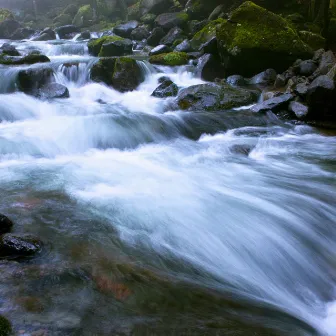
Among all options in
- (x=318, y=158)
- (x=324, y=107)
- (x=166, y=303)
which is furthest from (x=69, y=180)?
(x=324, y=107)

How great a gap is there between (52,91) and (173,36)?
33.8 feet

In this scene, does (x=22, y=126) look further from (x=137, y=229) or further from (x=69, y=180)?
(x=137, y=229)

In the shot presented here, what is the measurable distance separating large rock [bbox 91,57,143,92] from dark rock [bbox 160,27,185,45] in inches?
284

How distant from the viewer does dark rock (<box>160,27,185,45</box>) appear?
17956mm

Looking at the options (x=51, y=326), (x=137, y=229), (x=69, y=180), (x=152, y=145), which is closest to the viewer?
(x=51, y=326)

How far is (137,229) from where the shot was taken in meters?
3.88

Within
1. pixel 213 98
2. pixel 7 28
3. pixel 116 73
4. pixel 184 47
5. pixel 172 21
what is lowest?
pixel 213 98

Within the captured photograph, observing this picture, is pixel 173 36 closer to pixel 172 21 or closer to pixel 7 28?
pixel 172 21

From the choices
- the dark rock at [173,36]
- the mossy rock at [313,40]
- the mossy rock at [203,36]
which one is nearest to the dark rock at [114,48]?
the dark rock at [173,36]

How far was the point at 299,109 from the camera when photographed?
812 centimetres

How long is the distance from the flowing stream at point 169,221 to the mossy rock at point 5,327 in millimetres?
137

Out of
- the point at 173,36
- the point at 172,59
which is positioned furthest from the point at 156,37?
the point at 172,59

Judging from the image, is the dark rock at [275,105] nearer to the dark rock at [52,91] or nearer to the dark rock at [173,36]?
the dark rock at [52,91]

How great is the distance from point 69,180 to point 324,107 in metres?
5.68
